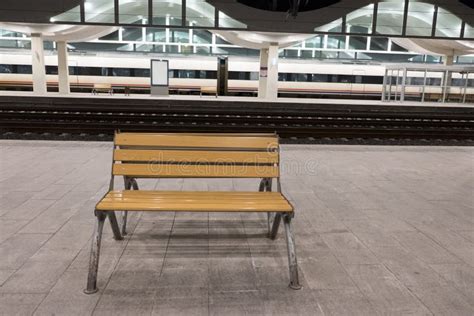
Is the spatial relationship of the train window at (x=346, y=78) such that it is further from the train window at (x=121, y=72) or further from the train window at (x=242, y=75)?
the train window at (x=121, y=72)

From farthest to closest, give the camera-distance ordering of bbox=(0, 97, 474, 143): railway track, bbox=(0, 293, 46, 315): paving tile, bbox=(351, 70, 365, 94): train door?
bbox=(351, 70, 365, 94): train door < bbox=(0, 97, 474, 143): railway track < bbox=(0, 293, 46, 315): paving tile

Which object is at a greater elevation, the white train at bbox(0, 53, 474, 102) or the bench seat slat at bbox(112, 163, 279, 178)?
the white train at bbox(0, 53, 474, 102)

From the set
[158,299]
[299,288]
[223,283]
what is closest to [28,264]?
[158,299]

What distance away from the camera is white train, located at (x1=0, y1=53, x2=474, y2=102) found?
65.8 feet

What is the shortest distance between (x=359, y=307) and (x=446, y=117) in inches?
465

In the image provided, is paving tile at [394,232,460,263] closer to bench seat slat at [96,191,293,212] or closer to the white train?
bench seat slat at [96,191,293,212]

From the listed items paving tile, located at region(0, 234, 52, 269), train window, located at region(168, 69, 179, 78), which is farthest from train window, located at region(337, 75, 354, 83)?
paving tile, located at region(0, 234, 52, 269)

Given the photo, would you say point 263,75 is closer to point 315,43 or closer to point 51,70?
point 51,70

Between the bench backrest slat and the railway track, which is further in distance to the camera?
the railway track

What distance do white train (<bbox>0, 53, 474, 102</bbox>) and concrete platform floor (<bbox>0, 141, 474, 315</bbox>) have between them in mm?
15402

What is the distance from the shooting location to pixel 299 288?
262cm

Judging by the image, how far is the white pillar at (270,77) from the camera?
1845 centimetres

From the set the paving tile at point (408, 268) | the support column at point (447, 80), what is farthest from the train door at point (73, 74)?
the paving tile at point (408, 268)

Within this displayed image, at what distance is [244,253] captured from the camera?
10.4 ft
